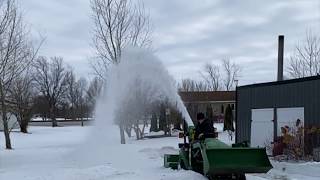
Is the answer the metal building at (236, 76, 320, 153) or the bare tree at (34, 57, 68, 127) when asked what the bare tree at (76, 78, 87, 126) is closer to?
the bare tree at (34, 57, 68, 127)

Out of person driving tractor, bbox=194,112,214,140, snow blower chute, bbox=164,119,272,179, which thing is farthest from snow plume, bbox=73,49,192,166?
snow blower chute, bbox=164,119,272,179

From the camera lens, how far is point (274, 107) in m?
22.4

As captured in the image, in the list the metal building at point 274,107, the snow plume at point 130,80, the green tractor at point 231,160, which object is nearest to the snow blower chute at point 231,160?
the green tractor at point 231,160

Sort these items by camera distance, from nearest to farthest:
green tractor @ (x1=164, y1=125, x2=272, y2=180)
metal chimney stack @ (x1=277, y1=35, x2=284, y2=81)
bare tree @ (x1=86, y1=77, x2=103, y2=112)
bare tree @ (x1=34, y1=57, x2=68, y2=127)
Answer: green tractor @ (x1=164, y1=125, x2=272, y2=180), metal chimney stack @ (x1=277, y1=35, x2=284, y2=81), bare tree @ (x1=86, y1=77, x2=103, y2=112), bare tree @ (x1=34, y1=57, x2=68, y2=127)

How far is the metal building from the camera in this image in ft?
65.4

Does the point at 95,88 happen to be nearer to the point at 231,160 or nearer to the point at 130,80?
the point at 130,80

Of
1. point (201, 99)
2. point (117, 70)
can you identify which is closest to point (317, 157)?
point (117, 70)

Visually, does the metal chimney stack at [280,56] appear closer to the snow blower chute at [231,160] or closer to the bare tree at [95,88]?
the bare tree at [95,88]

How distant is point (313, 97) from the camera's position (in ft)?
65.0

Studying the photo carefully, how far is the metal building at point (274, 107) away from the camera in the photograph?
19.9m

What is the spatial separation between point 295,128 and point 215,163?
29.0ft

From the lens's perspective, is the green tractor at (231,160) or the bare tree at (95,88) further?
the bare tree at (95,88)

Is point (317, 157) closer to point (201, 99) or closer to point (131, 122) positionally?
point (131, 122)

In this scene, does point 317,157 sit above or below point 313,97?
below
